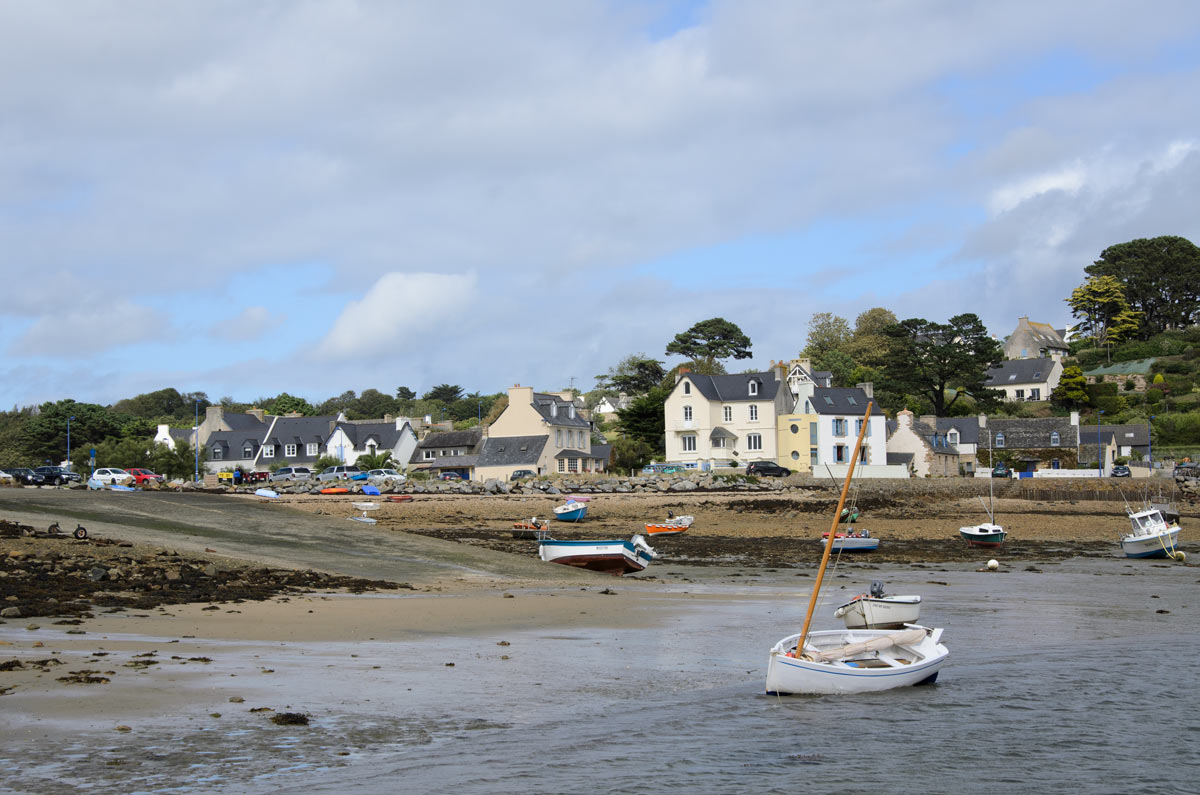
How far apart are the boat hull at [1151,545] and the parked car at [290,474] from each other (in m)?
58.2

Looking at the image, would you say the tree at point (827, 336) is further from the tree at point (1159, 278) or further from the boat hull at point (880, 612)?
the boat hull at point (880, 612)

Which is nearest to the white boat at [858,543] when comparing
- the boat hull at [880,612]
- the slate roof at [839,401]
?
the boat hull at [880,612]

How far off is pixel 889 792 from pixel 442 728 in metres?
4.89

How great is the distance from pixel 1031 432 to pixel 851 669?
275ft

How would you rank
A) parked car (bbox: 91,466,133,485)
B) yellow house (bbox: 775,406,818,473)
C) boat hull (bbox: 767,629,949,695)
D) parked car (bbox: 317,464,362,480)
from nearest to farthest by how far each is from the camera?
boat hull (bbox: 767,629,949,695) → parked car (bbox: 91,466,133,485) → parked car (bbox: 317,464,362,480) → yellow house (bbox: 775,406,818,473)

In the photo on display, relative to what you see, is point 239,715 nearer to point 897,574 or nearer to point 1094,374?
point 897,574

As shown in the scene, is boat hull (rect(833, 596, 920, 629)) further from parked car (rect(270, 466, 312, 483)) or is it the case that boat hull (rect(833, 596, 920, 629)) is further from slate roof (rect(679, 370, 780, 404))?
slate roof (rect(679, 370, 780, 404))

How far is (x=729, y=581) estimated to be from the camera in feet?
93.1

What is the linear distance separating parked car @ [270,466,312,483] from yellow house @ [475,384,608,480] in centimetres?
1413

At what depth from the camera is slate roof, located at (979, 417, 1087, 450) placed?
89.6 metres

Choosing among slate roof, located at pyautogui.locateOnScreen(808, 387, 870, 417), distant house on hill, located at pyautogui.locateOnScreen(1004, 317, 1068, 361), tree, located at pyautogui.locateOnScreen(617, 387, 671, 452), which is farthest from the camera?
distant house on hill, located at pyautogui.locateOnScreen(1004, 317, 1068, 361)

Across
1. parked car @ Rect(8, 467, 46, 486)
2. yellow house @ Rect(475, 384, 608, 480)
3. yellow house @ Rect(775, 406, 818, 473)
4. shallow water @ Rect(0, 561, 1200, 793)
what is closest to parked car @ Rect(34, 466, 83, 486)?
parked car @ Rect(8, 467, 46, 486)

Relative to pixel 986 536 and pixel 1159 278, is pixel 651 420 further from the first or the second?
pixel 1159 278

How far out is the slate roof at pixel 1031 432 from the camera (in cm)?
8962
